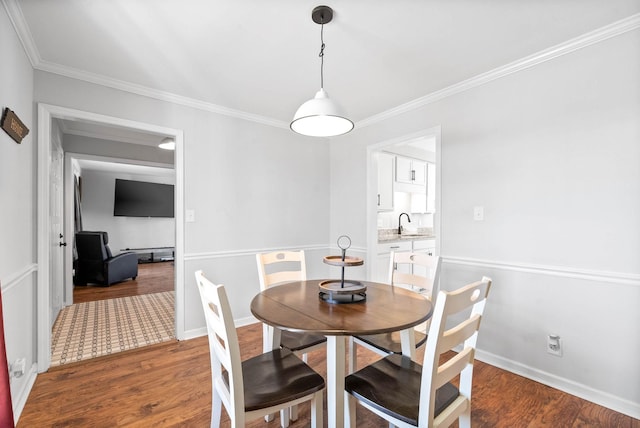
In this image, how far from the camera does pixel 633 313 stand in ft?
5.94

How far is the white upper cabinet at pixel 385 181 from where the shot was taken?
4165 mm

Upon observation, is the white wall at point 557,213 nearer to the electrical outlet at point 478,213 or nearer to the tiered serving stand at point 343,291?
the electrical outlet at point 478,213

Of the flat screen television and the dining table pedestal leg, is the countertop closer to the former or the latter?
the dining table pedestal leg

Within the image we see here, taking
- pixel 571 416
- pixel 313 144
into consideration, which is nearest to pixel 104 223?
pixel 313 144

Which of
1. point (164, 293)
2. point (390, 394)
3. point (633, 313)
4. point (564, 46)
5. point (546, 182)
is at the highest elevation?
point (564, 46)

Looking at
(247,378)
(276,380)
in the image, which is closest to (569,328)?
(276,380)

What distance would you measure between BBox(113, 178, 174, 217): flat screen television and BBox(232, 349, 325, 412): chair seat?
7343 mm

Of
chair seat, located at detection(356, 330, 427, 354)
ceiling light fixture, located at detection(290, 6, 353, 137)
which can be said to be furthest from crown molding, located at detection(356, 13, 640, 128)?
chair seat, located at detection(356, 330, 427, 354)

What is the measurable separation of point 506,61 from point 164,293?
16.9ft

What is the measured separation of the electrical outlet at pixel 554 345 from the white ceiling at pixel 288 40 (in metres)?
2.00

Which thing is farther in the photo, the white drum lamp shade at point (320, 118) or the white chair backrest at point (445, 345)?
the white drum lamp shade at point (320, 118)

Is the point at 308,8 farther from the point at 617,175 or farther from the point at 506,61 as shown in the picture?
the point at 617,175

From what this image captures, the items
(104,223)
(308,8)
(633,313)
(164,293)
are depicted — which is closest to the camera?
(308,8)

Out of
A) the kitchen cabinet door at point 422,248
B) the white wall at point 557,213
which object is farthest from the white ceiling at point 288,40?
the kitchen cabinet door at point 422,248
